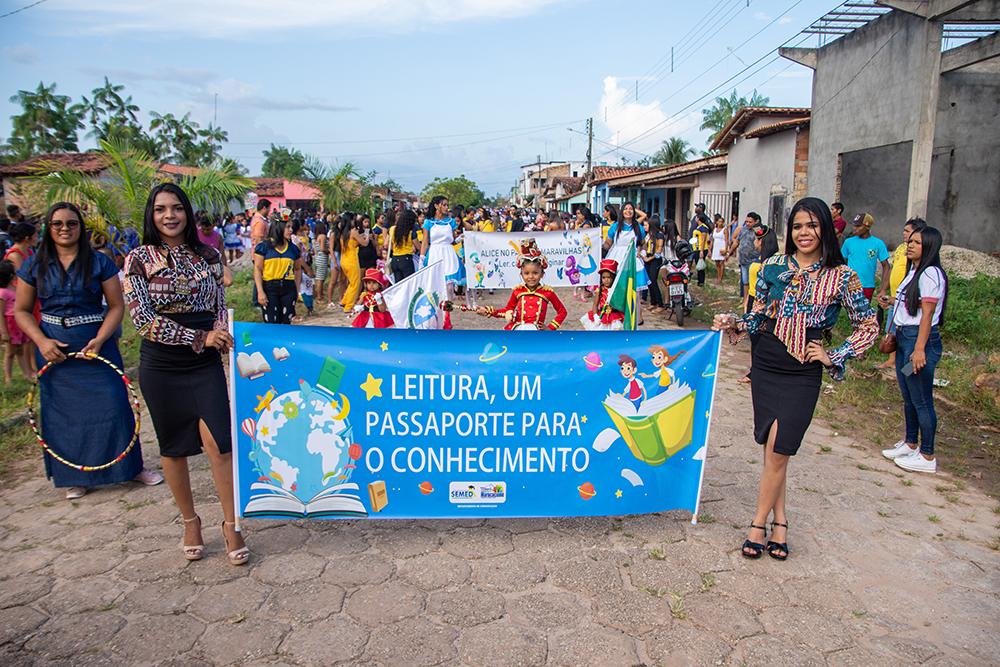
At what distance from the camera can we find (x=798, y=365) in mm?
3482

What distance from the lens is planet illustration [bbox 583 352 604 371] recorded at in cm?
368

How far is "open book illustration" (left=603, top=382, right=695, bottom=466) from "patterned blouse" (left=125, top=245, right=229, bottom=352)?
212 centimetres

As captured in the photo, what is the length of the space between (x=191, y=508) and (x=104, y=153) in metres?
8.13

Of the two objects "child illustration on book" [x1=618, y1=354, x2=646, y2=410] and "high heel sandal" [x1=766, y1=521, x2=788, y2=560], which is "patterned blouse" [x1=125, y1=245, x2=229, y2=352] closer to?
"child illustration on book" [x1=618, y1=354, x2=646, y2=410]

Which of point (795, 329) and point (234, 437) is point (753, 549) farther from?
point (234, 437)

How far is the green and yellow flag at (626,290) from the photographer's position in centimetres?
651

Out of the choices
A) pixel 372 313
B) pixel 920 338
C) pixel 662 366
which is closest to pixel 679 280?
pixel 920 338

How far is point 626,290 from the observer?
6516mm

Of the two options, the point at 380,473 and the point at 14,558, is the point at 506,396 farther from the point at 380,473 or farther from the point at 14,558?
the point at 14,558

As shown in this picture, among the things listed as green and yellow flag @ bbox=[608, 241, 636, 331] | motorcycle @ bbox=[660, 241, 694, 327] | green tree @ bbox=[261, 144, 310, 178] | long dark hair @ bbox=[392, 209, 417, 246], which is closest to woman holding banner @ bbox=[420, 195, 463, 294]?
long dark hair @ bbox=[392, 209, 417, 246]

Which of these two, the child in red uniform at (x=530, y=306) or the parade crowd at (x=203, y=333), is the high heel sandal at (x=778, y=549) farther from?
the child in red uniform at (x=530, y=306)

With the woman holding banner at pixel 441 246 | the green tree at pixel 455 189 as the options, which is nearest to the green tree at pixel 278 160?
the green tree at pixel 455 189

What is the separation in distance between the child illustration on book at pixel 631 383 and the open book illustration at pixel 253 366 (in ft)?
6.08

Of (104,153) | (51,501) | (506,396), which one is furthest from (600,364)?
(104,153)
